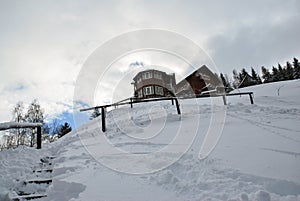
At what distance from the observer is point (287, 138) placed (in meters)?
5.39

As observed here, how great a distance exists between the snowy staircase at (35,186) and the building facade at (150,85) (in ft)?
101

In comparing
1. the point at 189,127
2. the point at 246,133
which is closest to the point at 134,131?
Result: the point at 189,127

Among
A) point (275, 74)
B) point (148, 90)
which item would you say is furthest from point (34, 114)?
point (275, 74)

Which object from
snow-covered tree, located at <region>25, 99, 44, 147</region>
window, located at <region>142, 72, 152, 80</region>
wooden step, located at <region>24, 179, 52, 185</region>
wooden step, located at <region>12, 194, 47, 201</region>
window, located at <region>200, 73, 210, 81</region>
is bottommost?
wooden step, located at <region>12, 194, 47, 201</region>

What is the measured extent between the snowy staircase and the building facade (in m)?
30.7

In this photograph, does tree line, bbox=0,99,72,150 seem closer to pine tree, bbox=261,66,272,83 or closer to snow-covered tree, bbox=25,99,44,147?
snow-covered tree, bbox=25,99,44,147

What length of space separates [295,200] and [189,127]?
Answer: 5241 millimetres

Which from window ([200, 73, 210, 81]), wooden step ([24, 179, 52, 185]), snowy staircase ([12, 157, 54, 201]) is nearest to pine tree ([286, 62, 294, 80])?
window ([200, 73, 210, 81])

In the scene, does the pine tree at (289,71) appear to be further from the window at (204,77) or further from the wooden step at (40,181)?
the wooden step at (40,181)

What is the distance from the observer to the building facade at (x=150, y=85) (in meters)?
36.6

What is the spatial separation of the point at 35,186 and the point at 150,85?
33.3 m

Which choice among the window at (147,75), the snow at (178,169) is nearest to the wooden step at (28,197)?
the snow at (178,169)

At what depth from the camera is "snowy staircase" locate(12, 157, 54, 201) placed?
3.66 metres

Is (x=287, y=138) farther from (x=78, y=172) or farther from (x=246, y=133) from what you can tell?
(x=78, y=172)
